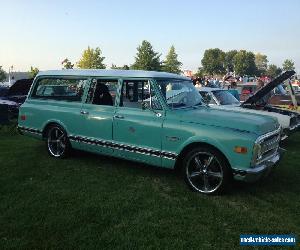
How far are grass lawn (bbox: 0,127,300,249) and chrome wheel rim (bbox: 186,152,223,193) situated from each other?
20cm

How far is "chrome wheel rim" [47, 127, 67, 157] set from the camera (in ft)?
25.6

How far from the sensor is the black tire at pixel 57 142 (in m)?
7.69

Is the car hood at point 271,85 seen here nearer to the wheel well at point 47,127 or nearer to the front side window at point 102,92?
the front side window at point 102,92

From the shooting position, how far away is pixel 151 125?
6.18m

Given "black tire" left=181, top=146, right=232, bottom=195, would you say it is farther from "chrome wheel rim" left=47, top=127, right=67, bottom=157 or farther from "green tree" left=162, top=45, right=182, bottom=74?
"green tree" left=162, top=45, right=182, bottom=74

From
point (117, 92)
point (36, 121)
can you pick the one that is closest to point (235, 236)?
point (117, 92)

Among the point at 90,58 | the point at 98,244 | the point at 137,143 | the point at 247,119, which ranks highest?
the point at 90,58

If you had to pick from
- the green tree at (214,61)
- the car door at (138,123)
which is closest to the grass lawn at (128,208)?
the car door at (138,123)

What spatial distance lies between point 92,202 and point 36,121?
138 inches

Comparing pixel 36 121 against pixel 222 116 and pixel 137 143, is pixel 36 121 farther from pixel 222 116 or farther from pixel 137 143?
pixel 222 116

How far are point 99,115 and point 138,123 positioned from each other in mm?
1003

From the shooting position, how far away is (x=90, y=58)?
6762 centimetres

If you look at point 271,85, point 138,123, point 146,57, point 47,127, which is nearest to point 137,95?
point 138,123

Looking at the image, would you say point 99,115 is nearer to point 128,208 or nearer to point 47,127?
point 47,127
